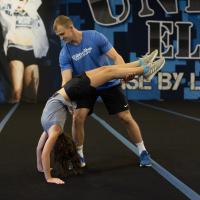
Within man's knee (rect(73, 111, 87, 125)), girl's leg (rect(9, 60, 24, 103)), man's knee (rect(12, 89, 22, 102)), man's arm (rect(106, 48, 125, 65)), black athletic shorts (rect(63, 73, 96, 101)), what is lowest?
man's knee (rect(12, 89, 22, 102))

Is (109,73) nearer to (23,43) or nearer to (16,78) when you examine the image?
(16,78)

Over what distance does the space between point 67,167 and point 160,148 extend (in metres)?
1.64

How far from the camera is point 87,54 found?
4.17 m

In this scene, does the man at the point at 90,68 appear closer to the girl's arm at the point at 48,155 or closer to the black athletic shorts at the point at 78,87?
the black athletic shorts at the point at 78,87

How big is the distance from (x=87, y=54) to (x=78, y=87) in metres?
0.43

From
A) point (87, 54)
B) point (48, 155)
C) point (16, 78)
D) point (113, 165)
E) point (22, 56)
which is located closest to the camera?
point (48, 155)

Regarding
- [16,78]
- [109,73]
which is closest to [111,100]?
[109,73]

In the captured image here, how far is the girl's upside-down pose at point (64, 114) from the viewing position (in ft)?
12.0

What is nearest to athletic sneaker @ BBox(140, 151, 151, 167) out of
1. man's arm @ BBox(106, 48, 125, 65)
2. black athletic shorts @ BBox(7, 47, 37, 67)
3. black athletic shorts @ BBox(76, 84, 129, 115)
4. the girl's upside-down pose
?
black athletic shorts @ BBox(76, 84, 129, 115)

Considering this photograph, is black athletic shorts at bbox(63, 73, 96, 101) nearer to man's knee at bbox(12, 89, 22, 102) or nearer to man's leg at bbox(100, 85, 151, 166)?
man's leg at bbox(100, 85, 151, 166)

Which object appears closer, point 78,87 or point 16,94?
point 78,87

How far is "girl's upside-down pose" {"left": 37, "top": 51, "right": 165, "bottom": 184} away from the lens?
365 cm

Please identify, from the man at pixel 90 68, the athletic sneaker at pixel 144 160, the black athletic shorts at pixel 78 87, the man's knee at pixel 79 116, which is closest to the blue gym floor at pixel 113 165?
the athletic sneaker at pixel 144 160

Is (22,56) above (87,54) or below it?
below
